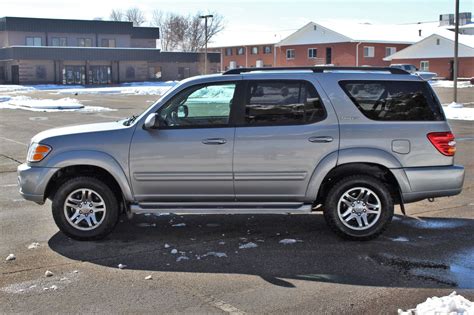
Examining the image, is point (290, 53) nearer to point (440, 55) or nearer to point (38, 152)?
point (440, 55)

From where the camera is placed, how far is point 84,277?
5.26 m

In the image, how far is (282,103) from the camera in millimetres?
6344

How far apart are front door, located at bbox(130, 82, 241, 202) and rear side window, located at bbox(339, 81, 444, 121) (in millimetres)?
1469

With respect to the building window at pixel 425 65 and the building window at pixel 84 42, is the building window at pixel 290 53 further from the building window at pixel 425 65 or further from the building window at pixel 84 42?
the building window at pixel 84 42

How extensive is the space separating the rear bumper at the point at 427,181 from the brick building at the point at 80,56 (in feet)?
217

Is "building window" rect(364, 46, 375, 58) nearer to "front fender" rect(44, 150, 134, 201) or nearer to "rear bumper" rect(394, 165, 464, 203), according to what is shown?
"rear bumper" rect(394, 165, 464, 203)

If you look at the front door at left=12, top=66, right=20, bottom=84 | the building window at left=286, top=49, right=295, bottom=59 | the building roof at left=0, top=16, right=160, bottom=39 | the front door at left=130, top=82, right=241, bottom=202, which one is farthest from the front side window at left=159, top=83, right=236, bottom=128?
the building window at left=286, top=49, right=295, bottom=59

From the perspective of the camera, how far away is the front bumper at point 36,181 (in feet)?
20.7

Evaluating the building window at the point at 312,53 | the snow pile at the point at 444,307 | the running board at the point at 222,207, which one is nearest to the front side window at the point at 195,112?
the running board at the point at 222,207

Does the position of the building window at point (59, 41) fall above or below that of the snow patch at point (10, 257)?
above

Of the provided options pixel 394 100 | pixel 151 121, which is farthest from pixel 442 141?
pixel 151 121

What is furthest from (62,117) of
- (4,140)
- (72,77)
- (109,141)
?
(72,77)

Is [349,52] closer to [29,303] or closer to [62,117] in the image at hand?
[62,117]

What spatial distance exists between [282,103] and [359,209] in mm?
1458
